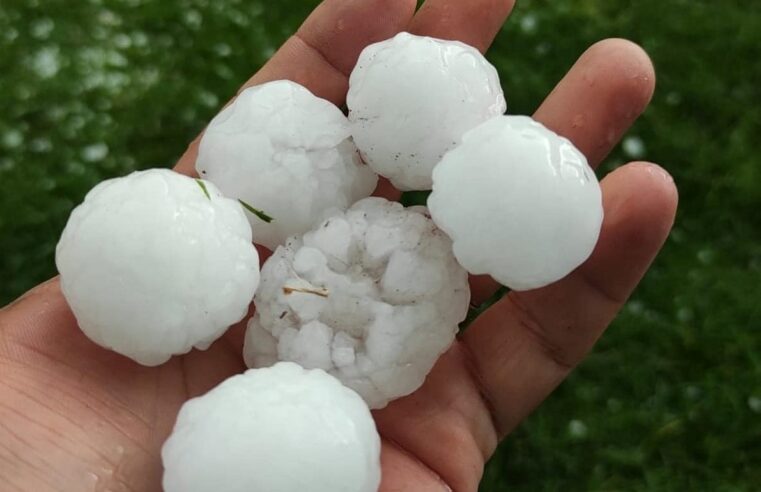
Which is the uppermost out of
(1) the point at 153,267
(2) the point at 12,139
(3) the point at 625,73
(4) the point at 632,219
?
(3) the point at 625,73

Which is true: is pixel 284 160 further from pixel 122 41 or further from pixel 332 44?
pixel 122 41

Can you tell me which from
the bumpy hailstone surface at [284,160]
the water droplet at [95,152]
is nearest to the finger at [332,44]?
the bumpy hailstone surface at [284,160]

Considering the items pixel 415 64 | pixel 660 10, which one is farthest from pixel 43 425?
pixel 660 10

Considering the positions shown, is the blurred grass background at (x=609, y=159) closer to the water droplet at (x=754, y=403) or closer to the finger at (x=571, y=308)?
the water droplet at (x=754, y=403)

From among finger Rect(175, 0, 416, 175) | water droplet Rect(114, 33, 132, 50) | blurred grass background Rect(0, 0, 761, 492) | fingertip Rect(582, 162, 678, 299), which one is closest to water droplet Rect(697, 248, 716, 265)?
blurred grass background Rect(0, 0, 761, 492)

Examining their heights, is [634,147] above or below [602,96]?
below

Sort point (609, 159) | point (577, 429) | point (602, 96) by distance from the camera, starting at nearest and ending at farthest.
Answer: point (602, 96) → point (577, 429) → point (609, 159)

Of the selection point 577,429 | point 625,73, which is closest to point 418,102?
point 625,73
